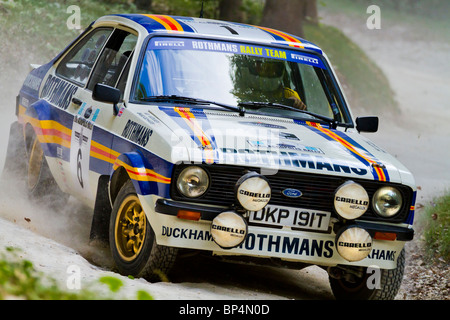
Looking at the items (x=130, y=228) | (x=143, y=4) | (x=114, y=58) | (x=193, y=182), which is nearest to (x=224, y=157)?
(x=193, y=182)

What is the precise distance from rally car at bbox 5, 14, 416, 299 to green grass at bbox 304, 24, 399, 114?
1495cm

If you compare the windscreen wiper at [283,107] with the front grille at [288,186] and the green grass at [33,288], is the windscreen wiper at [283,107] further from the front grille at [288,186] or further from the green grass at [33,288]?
the green grass at [33,288]

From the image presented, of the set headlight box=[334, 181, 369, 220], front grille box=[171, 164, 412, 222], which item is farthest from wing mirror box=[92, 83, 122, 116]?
headlight box=[334, 181, 369, 220]

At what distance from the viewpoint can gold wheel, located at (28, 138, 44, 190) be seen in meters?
8.05

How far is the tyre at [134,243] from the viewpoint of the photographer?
19.0 ft

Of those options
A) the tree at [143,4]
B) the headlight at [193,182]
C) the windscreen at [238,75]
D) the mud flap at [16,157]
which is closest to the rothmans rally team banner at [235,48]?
the windscreen at [238,75]

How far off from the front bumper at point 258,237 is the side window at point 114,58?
5.66 feet

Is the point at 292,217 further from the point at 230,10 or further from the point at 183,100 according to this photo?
the point at 230,10

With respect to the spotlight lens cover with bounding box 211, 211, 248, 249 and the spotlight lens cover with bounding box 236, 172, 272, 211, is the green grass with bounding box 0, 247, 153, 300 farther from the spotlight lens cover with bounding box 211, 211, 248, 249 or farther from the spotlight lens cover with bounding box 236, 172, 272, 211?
the spotlight lens cover with bounding box 236, 172, 272, 211

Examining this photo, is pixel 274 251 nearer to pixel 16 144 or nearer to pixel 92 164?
pixel 92 164

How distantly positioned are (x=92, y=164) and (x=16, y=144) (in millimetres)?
1980

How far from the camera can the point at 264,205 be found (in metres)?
5.58

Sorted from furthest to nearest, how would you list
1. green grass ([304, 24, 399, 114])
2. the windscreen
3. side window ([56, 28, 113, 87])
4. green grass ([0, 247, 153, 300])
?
green grass ([304, 24, 399, 114])
side window ([56, 28, 113, 87])
the windscreen
green grass ([0, 247, 153, 300])
